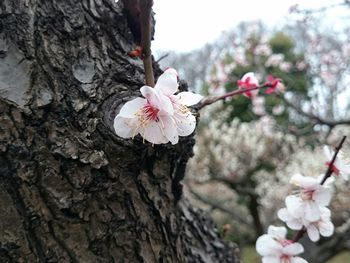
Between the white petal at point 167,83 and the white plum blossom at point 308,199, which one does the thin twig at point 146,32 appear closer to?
the white petal at point 167,83

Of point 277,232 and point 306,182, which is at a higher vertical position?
point 306,182

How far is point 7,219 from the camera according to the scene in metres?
0.71

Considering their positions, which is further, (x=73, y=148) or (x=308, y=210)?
(x=308, y=210)

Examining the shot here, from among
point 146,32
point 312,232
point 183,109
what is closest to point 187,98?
point 183,109

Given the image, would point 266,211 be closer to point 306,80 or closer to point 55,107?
point 306,80

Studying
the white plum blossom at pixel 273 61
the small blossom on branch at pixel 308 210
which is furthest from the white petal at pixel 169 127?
the white plum blossom at pixel 273 61

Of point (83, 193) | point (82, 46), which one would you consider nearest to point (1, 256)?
point (83, 193)

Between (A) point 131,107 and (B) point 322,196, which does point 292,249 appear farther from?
(A) point 131,107

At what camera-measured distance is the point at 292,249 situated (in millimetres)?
A: 1053

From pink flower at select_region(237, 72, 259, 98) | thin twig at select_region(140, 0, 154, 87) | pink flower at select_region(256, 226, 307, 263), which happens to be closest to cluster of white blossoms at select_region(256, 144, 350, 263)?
pink flower at select_region(256, 226, 307, 263)

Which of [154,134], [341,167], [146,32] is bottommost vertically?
[341,167]

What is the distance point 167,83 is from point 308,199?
1.92ft

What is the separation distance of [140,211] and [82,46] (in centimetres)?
36

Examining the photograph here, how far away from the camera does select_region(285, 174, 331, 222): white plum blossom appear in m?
1.01
